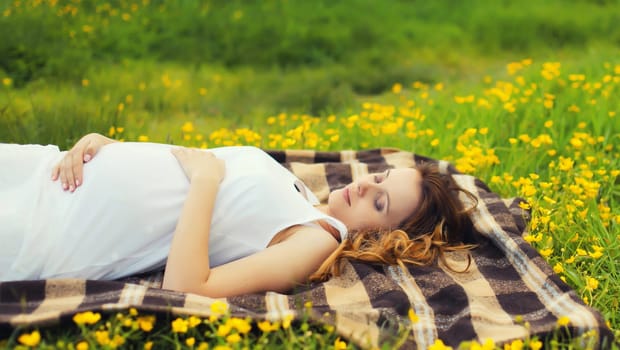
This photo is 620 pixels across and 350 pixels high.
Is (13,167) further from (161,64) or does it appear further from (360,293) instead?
(161,64)

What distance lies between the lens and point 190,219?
2373mm

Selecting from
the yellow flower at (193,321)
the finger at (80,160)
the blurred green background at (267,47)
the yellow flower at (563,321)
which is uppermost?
the finger at (80,160)

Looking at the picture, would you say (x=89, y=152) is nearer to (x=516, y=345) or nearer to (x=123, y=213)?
(x=123, y=213)

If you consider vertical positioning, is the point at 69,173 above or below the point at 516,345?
above

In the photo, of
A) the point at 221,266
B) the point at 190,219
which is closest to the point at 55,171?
the point at 190,219

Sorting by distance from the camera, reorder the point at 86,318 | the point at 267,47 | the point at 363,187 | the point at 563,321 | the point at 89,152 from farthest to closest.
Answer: the point at 267,47 → the point at 363,187 → the point at 89,152 → the point at 563,321 → the point at 86,318

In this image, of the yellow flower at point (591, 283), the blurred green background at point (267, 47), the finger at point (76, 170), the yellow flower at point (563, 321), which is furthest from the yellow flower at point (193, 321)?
the blurred green background at point (267, 47)

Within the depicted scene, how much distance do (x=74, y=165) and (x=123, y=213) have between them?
0.27 m

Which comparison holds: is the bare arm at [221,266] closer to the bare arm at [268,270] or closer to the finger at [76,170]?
the bare arm at [268,270]

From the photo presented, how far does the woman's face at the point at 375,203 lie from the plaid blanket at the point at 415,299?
176 mm

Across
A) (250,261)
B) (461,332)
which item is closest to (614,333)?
(461,332)

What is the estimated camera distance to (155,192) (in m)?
2.50

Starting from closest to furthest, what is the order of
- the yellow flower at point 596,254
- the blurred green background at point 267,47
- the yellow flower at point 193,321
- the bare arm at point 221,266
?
the yellow flower at point 193,321
the bare arm at point 221,266
the yellow flower at point 596,254
the blurred green background at point 267,47

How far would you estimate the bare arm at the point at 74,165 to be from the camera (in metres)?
2.50
